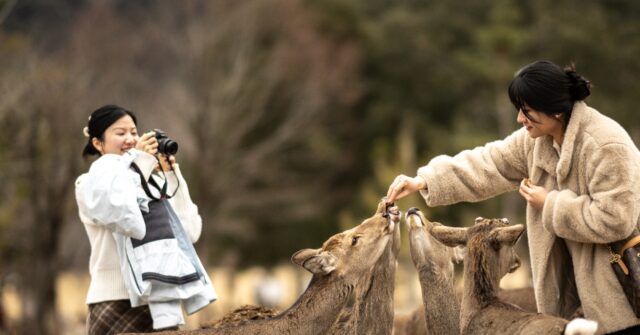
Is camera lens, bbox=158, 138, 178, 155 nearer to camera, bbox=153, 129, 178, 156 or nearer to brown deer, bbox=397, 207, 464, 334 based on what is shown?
camera, bbox=153, 129, 178, 156

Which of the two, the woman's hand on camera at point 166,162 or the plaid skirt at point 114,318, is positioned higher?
the woman's hand on camera at point 166,162

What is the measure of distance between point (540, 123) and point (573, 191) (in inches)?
20.2

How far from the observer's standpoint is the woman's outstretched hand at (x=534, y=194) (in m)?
7.09

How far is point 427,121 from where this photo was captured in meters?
37.8

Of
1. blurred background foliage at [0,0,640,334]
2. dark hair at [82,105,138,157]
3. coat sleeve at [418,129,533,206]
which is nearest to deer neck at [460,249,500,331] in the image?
coat sleeve at [418,129,533,206]

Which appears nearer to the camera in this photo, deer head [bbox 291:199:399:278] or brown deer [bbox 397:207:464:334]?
deer head [bbox 291:199:399:278]

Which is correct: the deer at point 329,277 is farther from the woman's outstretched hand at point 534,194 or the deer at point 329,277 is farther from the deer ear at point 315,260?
the woman's outstretched hand at point 534,194

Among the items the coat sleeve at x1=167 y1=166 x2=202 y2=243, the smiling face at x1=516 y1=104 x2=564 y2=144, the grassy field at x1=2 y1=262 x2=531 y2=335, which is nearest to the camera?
the smiling face at x1=516 y1=104 x2=564 y2=144

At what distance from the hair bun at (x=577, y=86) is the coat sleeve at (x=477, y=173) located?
86 centimetres

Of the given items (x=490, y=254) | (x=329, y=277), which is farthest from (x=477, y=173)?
(x=329, y=277)

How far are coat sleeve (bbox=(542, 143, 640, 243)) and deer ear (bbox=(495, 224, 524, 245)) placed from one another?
69 centimetres

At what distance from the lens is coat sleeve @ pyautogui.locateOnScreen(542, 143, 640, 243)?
6.58 m

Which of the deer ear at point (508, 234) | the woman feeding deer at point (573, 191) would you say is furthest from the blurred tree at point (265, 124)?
the woman feeding deer at point (573, 191)

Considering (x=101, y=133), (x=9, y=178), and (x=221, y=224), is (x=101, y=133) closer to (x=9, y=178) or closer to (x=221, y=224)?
(x=9, y=178)
